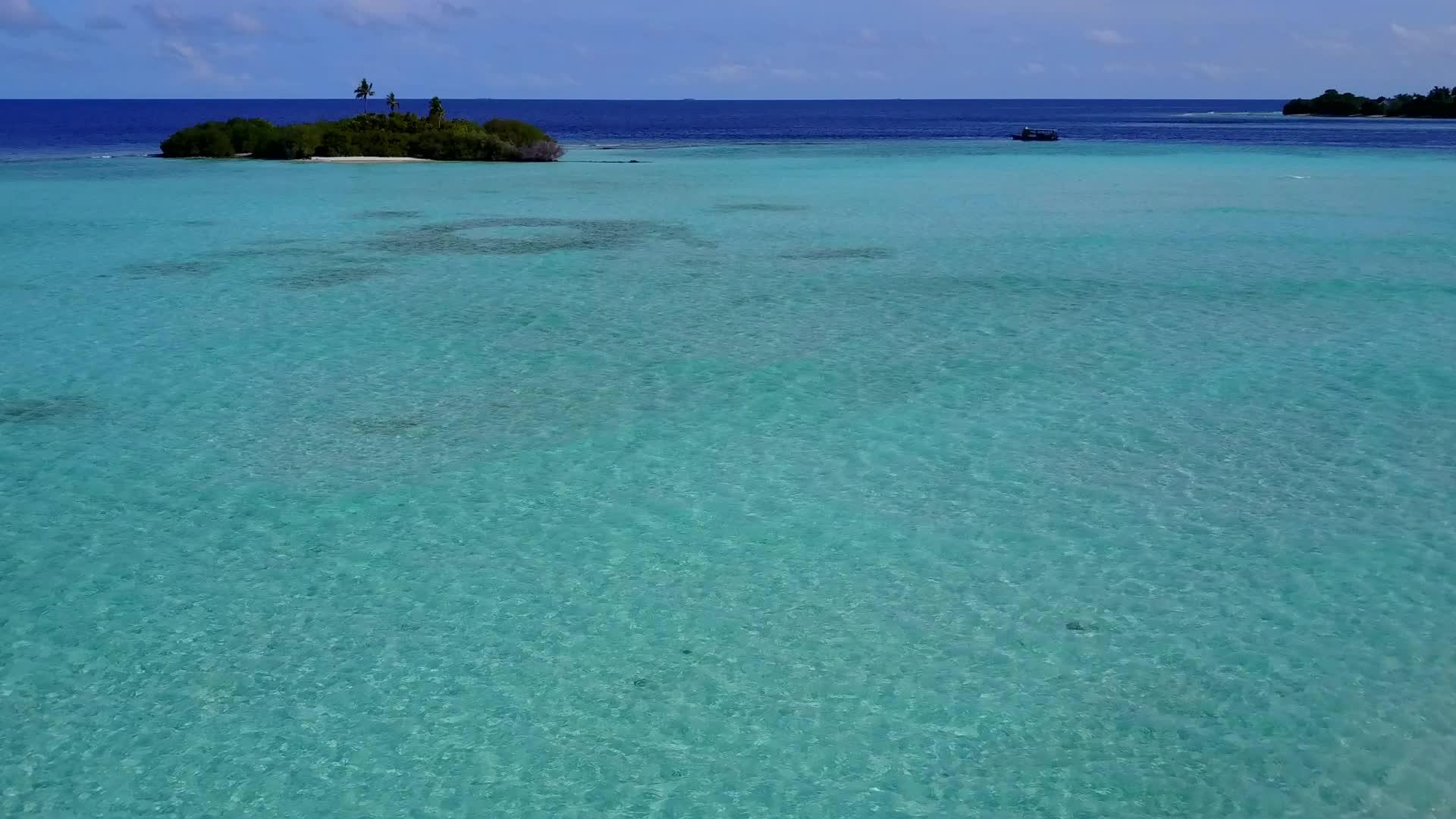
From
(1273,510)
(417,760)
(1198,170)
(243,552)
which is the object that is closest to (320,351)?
(243,552)

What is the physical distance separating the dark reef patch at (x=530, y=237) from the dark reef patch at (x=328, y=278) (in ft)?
6.80

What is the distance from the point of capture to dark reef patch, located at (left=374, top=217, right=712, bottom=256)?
22609 mm

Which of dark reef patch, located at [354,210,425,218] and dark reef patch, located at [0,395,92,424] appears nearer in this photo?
dark reef patch, located at [0,395,92,424]

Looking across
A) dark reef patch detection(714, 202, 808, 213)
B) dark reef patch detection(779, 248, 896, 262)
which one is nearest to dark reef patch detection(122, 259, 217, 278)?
dark reef patch detection(779, 248, 896, 262)

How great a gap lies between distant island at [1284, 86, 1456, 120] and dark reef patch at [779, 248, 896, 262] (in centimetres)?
12733

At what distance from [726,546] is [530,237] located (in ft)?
55.4

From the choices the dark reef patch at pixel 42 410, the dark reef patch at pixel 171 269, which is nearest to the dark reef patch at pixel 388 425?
the dark reef patch at pixel 42 410

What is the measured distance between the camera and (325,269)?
66.7 ft

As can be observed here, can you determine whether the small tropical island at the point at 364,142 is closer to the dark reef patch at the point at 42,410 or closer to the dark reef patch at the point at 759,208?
the dark reef patch at the point at 759,208

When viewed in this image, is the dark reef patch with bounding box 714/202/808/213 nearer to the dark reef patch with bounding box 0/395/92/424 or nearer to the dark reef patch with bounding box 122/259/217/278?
the dark reef patch with bounding box 122/259/217/278

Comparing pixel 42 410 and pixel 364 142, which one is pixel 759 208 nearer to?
pixel 42 410

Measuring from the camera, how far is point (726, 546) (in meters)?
8.47

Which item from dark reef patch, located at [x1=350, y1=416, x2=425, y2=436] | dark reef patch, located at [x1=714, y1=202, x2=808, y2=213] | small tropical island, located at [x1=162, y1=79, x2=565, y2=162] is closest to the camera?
dark reef patch, located at [x1=350, y1=416, x2=425, y2=436]

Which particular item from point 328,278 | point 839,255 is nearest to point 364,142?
point 328,278
